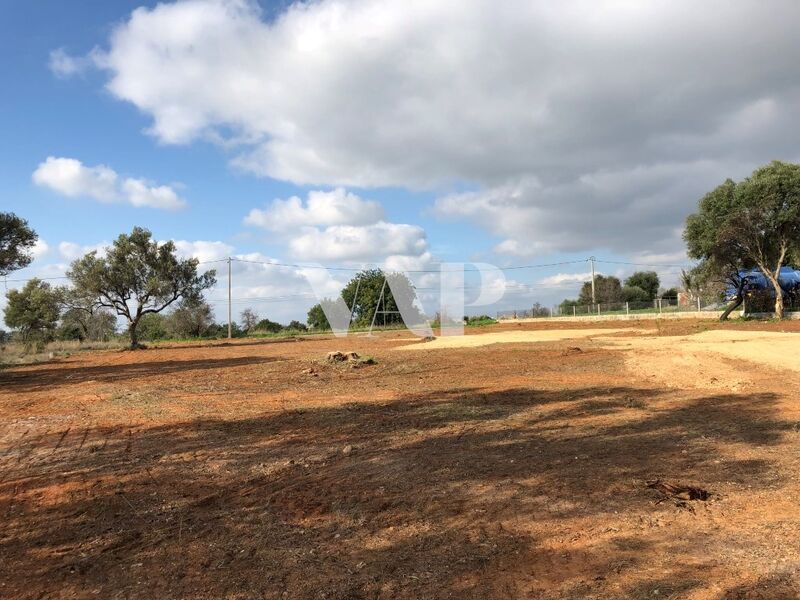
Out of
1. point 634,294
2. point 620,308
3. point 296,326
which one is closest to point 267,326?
point 296,326

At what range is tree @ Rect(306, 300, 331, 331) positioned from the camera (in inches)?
2283

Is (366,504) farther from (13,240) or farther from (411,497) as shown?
(13,240)

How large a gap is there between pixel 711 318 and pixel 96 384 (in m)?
37.5

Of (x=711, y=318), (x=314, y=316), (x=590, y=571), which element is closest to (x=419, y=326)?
(x=314, y=316)

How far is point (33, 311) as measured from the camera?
38969mm

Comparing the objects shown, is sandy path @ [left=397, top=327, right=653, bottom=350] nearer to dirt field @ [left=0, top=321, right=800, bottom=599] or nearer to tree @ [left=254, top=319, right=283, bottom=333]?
dirt field @ [left=0, top=321, right=800, bottom=599]

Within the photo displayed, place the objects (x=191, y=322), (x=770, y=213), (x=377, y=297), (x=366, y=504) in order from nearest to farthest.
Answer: (x=366, y=504) < (x=770, y=213) < (x=377, y=297) < (x=191, y=322)

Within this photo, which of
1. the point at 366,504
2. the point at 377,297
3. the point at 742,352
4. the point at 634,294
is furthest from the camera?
the point at 634,294

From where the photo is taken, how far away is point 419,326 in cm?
4697

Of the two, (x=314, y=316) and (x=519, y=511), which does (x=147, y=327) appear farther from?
(x=519, y=511)

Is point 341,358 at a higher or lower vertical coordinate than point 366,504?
higher

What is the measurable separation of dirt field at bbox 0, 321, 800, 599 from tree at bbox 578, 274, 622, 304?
56957mm

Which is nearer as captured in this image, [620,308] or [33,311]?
[33,311]

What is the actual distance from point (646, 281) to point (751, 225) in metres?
48.7
